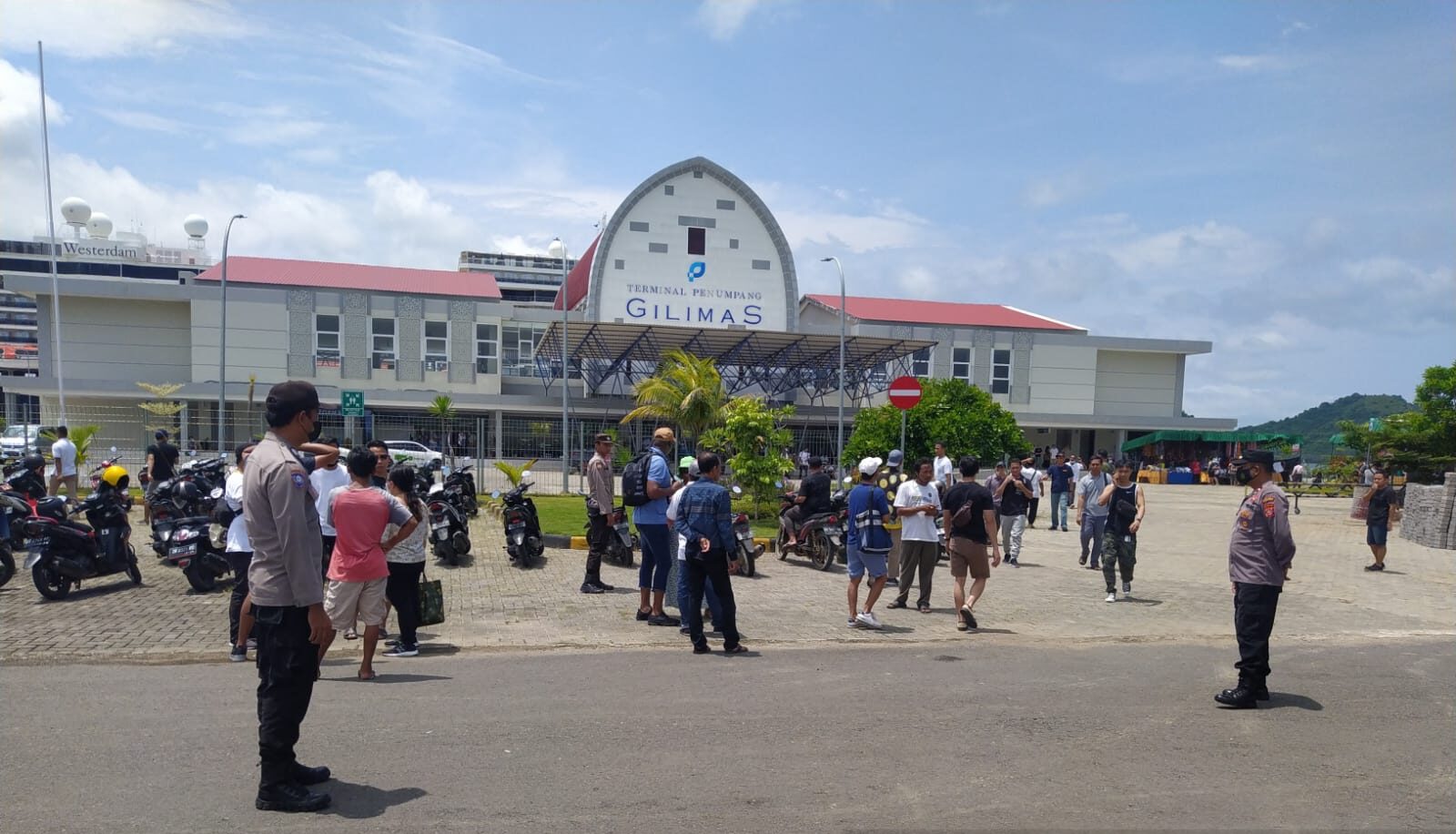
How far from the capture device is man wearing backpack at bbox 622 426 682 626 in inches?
364

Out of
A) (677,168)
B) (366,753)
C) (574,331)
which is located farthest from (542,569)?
(677,168)

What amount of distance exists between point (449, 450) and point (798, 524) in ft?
58.4

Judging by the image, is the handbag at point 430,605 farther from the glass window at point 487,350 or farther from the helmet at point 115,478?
the glass window at point 487,350

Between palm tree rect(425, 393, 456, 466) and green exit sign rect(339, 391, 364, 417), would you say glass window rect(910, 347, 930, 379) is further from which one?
green exit sign rect(339, 391, 364, 417)

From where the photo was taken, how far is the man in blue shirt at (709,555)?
7977 mm

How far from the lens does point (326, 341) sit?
4084 cm

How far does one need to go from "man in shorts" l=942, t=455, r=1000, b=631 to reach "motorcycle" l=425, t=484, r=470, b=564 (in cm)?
697

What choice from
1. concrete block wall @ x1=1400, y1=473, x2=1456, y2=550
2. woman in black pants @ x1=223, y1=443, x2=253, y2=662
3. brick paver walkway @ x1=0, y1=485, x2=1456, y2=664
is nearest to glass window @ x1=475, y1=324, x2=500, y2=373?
brick paver walkway @ x1=0, y1=485, x2=1456, y2=664

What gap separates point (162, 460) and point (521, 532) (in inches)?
252

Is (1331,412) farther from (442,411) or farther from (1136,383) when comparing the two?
(442,411)

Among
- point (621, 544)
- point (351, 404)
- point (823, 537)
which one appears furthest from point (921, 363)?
point (621, 544)

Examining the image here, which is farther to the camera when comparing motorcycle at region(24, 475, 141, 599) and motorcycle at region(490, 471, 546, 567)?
motorcycle at region(490, 471, 546, 567)

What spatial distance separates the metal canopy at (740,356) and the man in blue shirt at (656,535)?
80.4ft

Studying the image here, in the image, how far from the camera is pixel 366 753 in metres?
5.15
